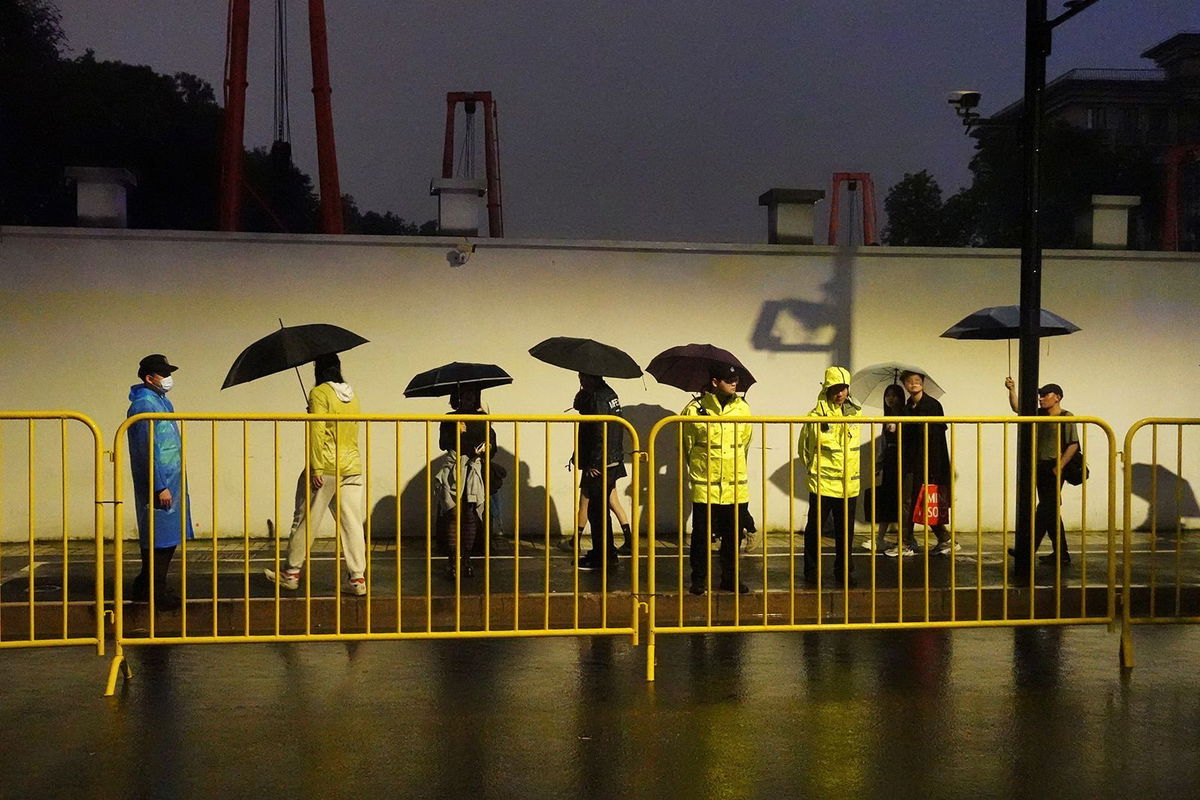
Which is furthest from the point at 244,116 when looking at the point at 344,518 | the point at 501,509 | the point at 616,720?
the point at 616,720

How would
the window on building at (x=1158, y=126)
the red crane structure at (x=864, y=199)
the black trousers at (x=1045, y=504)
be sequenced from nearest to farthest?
1. the black trousers at (x=1045, y=504)
2. the red crane structure at (x=864, y=199)
3. the window on building at (x=1158, y=126)

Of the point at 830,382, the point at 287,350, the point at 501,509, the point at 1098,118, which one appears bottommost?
the point at 501,509

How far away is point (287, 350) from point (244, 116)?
11.2m

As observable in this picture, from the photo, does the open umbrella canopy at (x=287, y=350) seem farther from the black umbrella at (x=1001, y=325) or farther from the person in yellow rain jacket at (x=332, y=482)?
the black umbrella at (x=1001, y=325)

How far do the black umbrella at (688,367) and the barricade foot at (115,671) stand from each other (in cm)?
585

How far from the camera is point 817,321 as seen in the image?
1371 cm

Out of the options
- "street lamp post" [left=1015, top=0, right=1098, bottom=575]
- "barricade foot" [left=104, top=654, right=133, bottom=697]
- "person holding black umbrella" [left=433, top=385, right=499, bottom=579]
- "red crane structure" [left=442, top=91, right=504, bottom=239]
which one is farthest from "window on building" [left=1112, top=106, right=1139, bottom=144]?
"barricade foot" [left=104, top=654, right=133, bottom=697]

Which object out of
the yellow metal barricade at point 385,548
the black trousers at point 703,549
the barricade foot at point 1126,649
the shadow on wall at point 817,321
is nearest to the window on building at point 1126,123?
the shadow on wall at point 817,321

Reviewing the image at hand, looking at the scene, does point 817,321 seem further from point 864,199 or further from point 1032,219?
point 864,199

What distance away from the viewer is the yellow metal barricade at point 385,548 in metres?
7.34

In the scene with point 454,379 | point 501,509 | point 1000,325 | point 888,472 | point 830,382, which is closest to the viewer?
point 830,382

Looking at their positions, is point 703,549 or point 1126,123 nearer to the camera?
point 703,549

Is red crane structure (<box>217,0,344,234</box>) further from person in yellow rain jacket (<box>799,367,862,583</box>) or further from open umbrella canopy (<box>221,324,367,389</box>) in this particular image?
person in yellow rain jacket (<box>799,367,862,583</box>)

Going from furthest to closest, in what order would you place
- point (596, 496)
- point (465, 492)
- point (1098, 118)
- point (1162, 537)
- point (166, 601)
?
point (1098, 118), point (1162, 537), point (596, 496), point (465, 492), point (166, 601)
